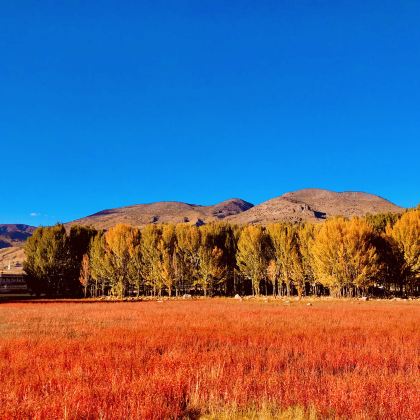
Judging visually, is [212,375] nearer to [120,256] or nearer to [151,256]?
[151,256]

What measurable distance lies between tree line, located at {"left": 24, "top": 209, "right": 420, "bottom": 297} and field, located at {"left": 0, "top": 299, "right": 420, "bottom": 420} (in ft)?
123

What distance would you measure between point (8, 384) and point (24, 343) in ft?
19.8

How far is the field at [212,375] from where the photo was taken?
6.15 metres

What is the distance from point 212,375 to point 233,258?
196 feet

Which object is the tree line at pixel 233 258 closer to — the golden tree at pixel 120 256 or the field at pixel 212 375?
the golden tree at pixel 120 256

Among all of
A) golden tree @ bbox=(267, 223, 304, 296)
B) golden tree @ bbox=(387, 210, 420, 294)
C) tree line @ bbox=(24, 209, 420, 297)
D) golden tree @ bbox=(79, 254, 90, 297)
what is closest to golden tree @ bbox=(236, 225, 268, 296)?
tree line @ bbox=(24, 209, 420, 297)

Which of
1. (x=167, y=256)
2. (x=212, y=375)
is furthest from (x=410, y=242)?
(x=212, y=375)

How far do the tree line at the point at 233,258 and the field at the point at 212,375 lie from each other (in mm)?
37396

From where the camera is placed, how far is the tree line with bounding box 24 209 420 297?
51406mm

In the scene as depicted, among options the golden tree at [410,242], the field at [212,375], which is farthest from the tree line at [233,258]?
the field at [212,375]

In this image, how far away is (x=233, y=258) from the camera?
6769 cm

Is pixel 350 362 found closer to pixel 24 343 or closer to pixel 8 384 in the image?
pixel 8 384

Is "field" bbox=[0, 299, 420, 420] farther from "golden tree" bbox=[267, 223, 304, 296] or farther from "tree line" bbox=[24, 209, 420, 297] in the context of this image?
"golden tree" bbox=[267, 223, 304, 296]

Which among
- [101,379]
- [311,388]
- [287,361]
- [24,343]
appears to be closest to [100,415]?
[101,379]
